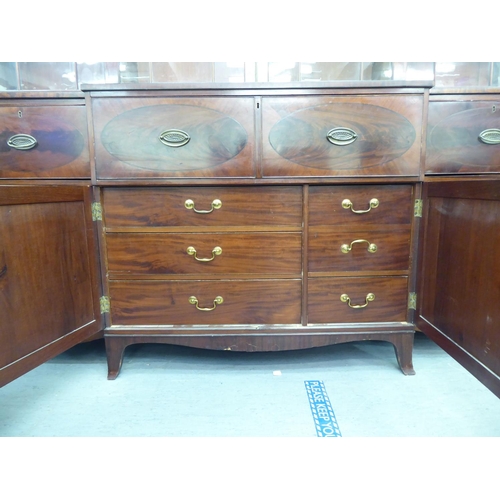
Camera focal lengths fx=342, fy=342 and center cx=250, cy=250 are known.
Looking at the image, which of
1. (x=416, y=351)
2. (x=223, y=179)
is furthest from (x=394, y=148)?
(x=416, y=351)

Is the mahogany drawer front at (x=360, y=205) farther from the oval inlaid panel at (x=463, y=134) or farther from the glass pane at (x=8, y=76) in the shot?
the glass pane at (x=8, y=76)

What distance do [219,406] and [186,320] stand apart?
28cm

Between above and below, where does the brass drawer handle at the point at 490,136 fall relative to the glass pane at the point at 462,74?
below

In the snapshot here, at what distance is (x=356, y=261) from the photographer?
1072 millimetres

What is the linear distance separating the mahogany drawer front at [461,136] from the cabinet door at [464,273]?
0.45 feet

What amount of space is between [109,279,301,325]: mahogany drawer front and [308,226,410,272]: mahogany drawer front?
113 millimetres

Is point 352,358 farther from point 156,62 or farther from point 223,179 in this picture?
point 156,62

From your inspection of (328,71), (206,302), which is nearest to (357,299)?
(206,302)

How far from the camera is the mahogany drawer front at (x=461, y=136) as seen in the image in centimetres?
105

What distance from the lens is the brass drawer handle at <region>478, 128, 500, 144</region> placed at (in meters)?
1.06

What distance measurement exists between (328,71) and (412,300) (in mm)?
1015

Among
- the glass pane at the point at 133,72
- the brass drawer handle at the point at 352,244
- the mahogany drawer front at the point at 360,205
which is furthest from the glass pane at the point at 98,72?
the brass drawer handle at the point at 352,244

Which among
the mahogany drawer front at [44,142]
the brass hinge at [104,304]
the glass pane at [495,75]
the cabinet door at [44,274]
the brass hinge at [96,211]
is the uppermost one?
the glass pane at [495,75]

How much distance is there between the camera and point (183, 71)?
57.6 inches
